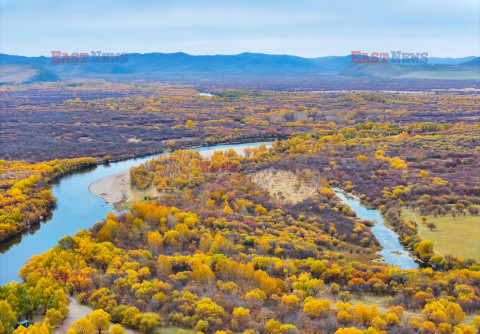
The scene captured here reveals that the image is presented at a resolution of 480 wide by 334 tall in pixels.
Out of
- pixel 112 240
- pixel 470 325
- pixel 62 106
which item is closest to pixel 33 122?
pixel 62 106

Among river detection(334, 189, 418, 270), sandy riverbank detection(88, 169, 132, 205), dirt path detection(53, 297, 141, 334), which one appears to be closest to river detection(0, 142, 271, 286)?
sandy riverbank detection(88, 169, 132, 205)

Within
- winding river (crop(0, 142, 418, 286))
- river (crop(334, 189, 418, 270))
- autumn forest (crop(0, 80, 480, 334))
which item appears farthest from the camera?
winding river (crop(0, 142, 418, 286))

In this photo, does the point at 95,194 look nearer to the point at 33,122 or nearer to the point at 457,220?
the point at 457,220

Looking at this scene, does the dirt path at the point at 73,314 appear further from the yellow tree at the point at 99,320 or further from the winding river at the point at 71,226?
the winding river at the point at 71,226

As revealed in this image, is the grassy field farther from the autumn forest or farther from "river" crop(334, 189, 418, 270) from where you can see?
"river" crop(334, 189, 418, 270)

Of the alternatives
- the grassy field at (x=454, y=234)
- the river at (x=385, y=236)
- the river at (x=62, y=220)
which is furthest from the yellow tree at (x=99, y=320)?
the grassy field at (x=454, y=234)

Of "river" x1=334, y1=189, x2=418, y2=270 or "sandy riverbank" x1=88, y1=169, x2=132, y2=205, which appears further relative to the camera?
"sandy riverbank" x1=88, y1=169, x2=132, y2=205

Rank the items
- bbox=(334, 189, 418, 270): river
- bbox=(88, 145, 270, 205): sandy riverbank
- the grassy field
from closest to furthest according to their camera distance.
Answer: the grassy field
bbox=(334, 189, 418, 270): river
bbox=(88, 145, 270, 205): sandy riverbank
